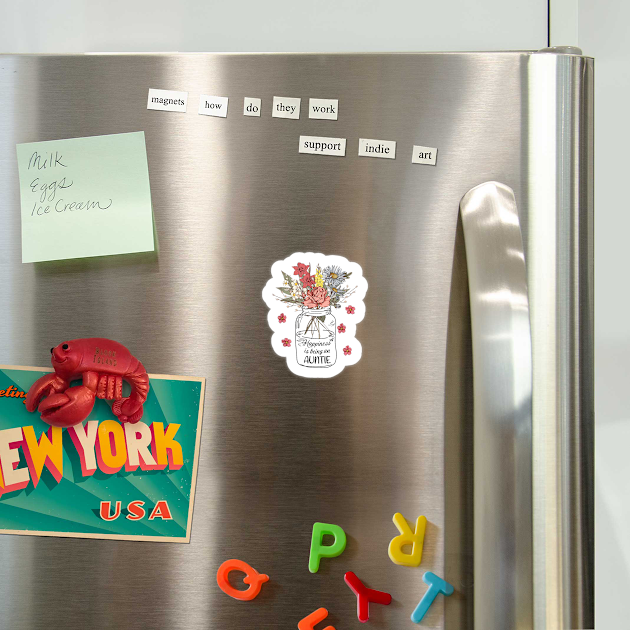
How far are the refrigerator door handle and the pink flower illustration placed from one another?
0.15 meters

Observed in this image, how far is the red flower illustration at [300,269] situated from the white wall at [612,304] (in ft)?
1.61

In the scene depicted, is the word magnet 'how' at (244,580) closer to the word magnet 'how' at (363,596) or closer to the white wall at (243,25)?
the word magnet 'how' at (363,596)

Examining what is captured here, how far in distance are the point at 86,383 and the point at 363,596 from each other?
1.16ft

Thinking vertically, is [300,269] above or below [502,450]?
above

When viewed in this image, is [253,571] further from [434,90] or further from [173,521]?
[434,90]

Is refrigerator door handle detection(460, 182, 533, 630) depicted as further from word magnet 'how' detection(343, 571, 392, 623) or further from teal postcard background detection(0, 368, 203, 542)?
teal postcard background detection(0, 368, 203, 542)

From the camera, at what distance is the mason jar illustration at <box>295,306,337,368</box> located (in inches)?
20.8

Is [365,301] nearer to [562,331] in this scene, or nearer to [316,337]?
[316,337]

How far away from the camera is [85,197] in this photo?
1.80ft

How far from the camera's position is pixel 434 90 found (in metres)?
0.54

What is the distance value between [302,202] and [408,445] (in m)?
0.28

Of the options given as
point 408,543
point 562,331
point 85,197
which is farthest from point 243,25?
point 408,543

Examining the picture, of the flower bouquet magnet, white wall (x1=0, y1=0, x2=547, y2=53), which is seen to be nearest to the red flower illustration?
the flower bouquet magnet

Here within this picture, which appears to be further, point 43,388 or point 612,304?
point 612,304
